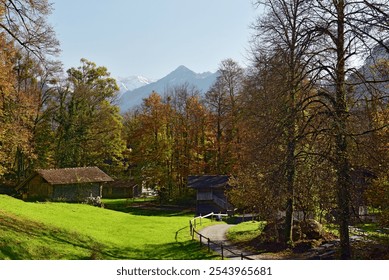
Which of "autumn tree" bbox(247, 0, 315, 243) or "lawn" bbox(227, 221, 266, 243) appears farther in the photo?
"lawn" bbox(227, 221, 266, 243)

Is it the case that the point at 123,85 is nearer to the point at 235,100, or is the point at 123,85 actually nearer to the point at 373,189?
the point at 235,100

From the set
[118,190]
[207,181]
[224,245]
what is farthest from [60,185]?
[224,245]

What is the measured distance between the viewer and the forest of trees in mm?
10820

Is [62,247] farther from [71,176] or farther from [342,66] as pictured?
[71,176]

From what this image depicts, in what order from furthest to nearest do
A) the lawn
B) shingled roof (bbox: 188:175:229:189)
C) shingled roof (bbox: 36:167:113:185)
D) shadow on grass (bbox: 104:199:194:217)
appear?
1. shadow on grass (bbox: 104:199:194:217)
2. shingled roof (bbox: 188:175:229:189)
3. shingled roof (bbox: 36:167:113:185)
4. the lawn

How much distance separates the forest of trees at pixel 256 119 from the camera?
10820 millimetres

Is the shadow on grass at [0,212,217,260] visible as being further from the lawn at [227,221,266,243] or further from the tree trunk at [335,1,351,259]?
the tree trunk at [335,1,351,259]

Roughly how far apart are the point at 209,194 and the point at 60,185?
15.9m

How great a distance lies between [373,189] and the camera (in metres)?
15.4

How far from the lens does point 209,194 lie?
1513 inches

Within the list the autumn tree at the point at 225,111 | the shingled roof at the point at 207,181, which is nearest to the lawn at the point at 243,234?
the shingled roof at the point at 207,181

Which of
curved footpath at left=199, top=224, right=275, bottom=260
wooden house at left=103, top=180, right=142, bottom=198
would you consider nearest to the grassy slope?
curved footpath at left=199, top=224, right=275, bottom=260

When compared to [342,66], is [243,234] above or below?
below

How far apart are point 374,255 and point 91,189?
105 ft
